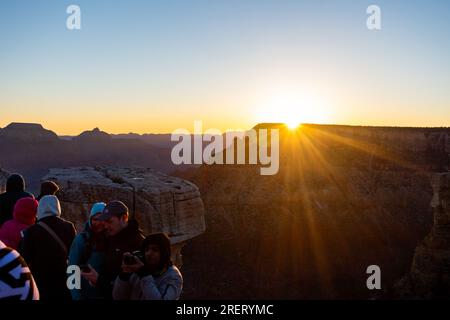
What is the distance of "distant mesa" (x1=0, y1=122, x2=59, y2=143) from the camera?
76062mm

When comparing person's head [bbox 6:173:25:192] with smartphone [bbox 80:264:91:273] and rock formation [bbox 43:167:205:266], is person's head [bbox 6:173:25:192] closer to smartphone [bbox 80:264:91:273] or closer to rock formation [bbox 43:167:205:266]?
rock formation [bbox 43:167:205:266]

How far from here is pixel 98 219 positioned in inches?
165

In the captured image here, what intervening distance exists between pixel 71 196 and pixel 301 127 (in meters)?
35.9

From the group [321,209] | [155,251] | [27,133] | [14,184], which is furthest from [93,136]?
[155,251]

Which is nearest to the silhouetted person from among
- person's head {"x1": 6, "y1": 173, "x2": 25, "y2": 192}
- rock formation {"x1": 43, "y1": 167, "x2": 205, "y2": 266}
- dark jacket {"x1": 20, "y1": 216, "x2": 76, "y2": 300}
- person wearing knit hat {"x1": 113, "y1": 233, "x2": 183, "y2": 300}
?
person wearing knit hat {"x1": 113, "y1": 233, "x2": 183, "y2": 300}

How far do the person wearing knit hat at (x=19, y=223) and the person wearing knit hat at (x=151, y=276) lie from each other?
153 cm

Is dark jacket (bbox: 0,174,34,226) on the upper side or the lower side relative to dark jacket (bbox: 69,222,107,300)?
upper

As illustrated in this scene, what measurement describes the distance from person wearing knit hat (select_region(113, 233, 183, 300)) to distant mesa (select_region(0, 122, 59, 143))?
7894cm

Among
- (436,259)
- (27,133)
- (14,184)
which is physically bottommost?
(436,259)

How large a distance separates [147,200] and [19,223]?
155 cm

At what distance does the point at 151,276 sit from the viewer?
3.63m

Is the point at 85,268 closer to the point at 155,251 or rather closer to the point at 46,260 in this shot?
the point at 46,260

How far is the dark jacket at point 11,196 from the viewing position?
5484 millimetres
